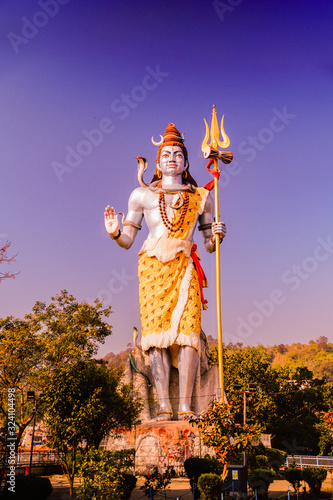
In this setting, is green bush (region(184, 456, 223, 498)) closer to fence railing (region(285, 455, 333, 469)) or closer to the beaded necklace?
the beaded necklace

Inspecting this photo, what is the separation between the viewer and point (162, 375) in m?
14.4

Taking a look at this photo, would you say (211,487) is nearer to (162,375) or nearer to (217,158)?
(162,375)

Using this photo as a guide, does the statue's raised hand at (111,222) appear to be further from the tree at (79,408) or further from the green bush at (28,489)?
the green bush at (28,489)

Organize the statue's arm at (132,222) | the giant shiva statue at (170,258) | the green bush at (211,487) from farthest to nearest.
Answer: the statue's arm at (132,222)
the giant shiva statue at (170,258)
the green bush at (211,487)

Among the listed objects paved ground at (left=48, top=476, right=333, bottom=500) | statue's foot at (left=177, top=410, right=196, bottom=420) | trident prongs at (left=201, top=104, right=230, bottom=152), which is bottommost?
paved ground at (left=48, top=476, right=333, bottom=500)

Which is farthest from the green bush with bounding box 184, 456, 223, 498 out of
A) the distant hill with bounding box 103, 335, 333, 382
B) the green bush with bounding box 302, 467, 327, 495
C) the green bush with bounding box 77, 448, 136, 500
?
the distant hill with bounding box 103, 335, 333, 382

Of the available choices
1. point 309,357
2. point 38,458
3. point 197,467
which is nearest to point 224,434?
point 197,467

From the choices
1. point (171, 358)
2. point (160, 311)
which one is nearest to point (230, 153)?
point (160, 311)

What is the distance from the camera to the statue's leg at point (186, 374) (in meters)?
14.0

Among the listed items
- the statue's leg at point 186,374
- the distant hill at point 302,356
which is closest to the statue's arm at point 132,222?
the statue's leg at point 186,374

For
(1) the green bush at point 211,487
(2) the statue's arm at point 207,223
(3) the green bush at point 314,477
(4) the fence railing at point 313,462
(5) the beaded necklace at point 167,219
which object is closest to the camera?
(1) the green bush at point 211,487

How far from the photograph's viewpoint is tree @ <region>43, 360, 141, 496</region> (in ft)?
39.6

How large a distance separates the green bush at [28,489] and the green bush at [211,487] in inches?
123

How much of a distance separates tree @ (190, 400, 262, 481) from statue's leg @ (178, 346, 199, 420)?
2919 millimetres
